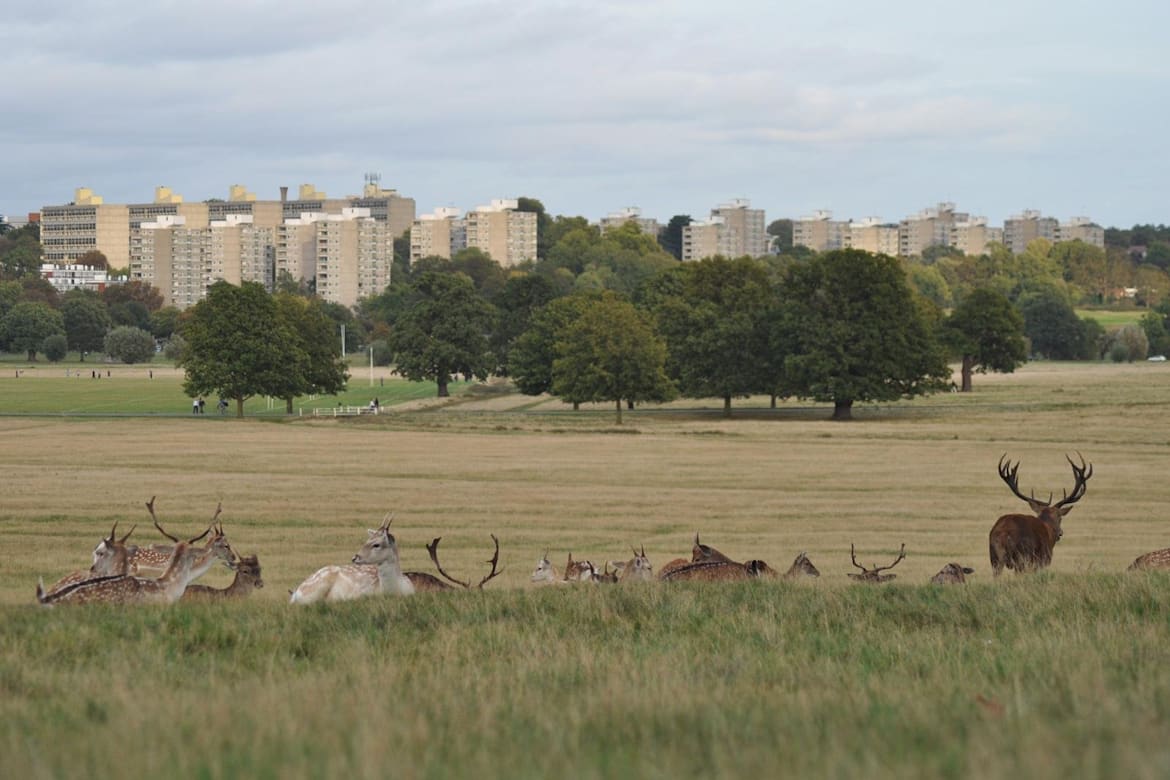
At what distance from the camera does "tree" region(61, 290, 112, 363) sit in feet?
607

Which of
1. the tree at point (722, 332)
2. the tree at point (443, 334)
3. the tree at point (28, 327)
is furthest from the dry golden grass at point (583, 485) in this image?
the tree at point (28, 327)

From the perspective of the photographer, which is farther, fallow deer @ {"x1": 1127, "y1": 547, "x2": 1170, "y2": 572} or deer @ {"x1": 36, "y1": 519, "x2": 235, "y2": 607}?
fallow deer @ {"x1": 1127, "y1": 547, "x2": 1170, "y2": 572}

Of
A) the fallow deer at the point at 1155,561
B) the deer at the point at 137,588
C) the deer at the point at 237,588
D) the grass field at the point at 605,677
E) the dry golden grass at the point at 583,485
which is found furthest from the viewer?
the dry golden grass at the point at 583,485

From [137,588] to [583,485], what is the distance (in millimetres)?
32530

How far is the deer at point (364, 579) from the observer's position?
13.1 meters

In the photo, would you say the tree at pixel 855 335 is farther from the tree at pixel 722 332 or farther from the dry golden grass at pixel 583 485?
the tree at pixel 722 332

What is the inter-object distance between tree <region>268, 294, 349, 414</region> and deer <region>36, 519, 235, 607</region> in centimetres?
7799

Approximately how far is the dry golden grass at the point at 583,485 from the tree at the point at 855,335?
7.96 feet

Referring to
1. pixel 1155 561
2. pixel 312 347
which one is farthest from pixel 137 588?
pixel 312 347

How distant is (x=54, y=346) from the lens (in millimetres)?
176500

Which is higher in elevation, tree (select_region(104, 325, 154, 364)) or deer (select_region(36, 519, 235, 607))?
tree (select_region(104, 325, 154, 364))

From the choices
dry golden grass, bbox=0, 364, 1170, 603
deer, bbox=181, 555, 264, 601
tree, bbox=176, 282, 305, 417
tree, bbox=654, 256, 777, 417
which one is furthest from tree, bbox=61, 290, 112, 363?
deer, bbox=181, 555, 264, 601

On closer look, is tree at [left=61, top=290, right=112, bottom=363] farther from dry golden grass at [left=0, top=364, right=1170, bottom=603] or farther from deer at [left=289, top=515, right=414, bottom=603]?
deer at [left=289, top=515, right=414, bottom=603]

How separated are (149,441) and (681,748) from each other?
62.9 meters
